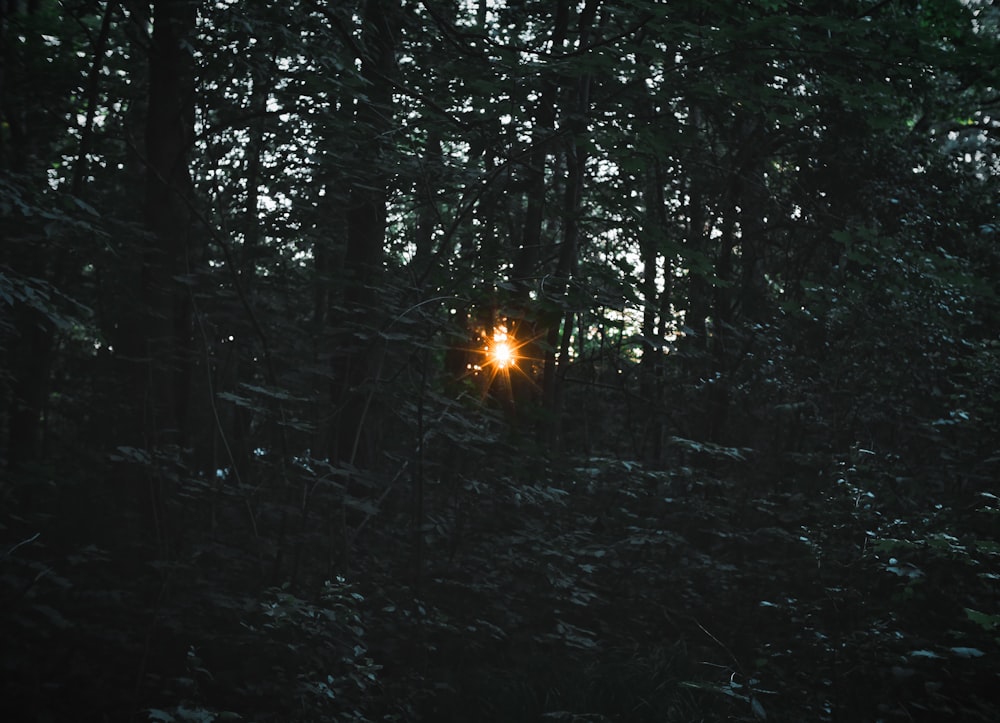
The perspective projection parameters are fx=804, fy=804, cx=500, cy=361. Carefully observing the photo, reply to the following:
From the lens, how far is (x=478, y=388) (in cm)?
683

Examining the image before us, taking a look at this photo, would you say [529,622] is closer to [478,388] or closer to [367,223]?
[478,388]

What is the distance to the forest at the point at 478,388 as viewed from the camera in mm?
4996

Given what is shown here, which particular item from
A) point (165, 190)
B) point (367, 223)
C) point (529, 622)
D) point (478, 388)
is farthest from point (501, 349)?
point (165, 190)

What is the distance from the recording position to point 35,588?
16.9 ft

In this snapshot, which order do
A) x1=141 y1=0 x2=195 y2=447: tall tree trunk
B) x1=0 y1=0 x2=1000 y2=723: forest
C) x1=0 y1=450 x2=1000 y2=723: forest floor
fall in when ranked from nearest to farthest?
x1=0 y1=450 x2=1000 y2=723: forest floor < x1=0 y1=0 x2=1000 y2=723: forest < x1=141 y1=0 x2=195 y2=447: tall tree trunk

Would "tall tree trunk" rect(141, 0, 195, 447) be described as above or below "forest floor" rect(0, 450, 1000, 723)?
above

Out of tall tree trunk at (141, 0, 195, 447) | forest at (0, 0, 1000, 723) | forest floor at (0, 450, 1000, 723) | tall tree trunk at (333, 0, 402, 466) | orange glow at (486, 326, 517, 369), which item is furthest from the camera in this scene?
tall tree trunk at (141, 0, 195, 447)

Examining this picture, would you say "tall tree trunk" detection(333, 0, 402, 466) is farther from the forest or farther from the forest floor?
the forest floor

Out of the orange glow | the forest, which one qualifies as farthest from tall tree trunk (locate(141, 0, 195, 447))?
the orange glow

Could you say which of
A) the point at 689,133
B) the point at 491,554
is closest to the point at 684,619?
the point at 491,554

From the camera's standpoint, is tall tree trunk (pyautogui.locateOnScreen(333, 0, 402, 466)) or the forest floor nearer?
the forest floor

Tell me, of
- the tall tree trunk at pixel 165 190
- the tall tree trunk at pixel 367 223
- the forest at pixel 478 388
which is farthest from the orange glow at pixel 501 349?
the tall tree trunk at pixel 165 190

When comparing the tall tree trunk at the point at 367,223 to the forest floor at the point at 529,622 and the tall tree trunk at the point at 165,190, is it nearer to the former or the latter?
the forest floor at the point at 529,622

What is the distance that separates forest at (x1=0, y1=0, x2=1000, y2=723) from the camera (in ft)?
16.4
